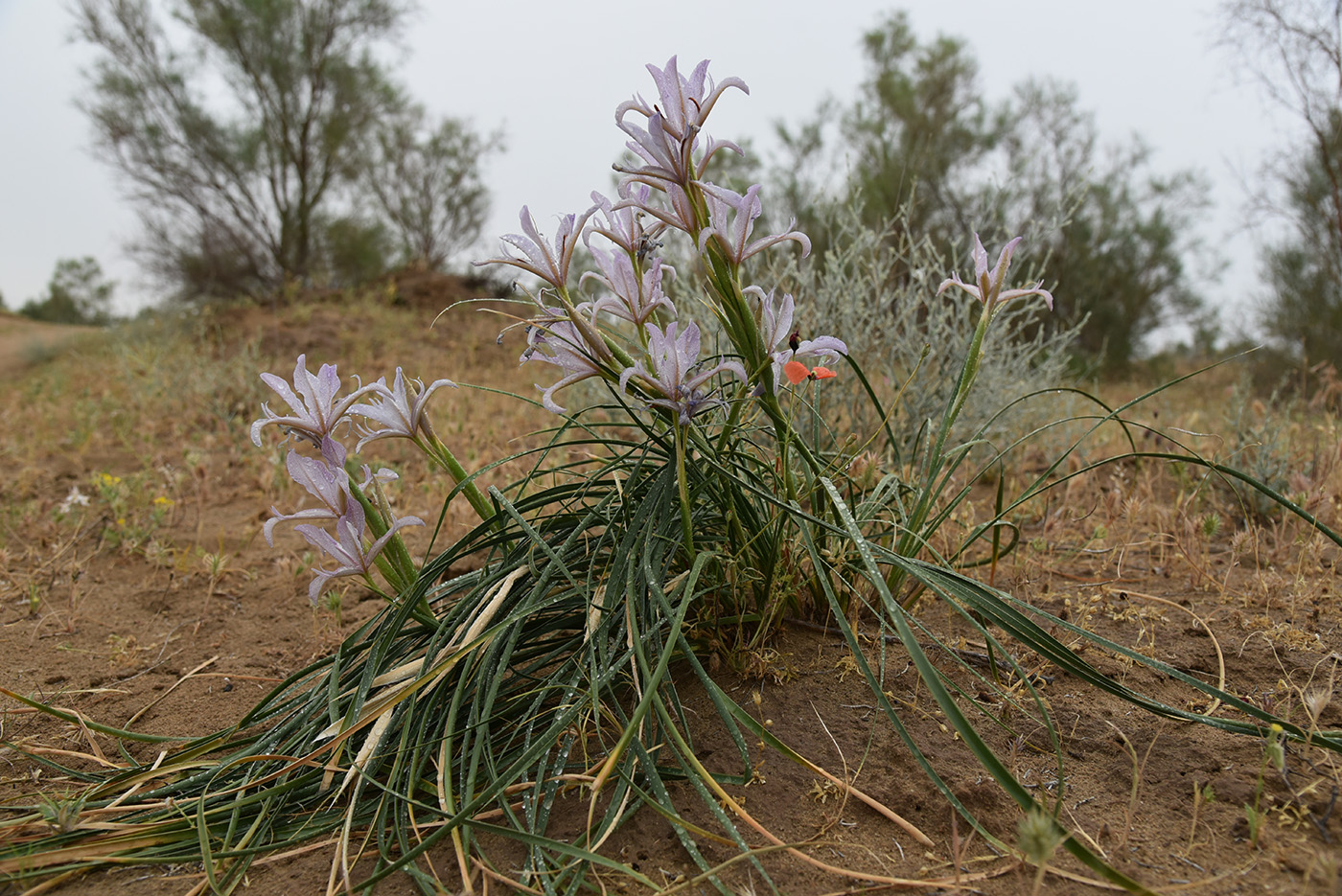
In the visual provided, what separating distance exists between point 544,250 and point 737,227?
324 mm

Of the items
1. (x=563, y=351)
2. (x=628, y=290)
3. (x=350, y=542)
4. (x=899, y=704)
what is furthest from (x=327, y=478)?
(x=899, y=704)

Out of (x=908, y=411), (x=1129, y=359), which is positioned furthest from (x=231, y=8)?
(x=1129, y=359)

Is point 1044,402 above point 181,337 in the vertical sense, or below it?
below

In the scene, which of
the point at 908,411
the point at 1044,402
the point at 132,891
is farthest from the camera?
the point at 1044,402

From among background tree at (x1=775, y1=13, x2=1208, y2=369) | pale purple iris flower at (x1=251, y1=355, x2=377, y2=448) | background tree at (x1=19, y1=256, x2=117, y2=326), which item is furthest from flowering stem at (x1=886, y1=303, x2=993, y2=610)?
background tree at (x1=19, y1=256, x2=117, y2=326)

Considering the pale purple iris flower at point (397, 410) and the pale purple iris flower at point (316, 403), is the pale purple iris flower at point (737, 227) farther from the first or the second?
the pale purple iris flower at point (316, 403)

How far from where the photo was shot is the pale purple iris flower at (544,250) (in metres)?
1.29

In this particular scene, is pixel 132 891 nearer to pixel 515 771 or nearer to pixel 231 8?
pixel 515 771

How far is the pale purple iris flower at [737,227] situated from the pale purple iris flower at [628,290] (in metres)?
0.13

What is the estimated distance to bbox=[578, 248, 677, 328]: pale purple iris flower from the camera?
134 cm

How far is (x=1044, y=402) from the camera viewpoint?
4.13 meters

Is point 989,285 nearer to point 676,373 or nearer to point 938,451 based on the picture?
point 938,451

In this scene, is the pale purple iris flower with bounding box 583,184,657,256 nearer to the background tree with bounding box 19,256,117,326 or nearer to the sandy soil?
the sandy soil

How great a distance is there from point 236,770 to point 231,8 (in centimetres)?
1382
